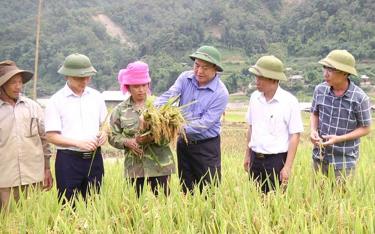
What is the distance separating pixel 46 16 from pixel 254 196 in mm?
52356

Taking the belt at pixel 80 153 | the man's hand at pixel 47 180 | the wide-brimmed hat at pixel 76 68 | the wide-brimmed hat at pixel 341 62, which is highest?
the wide-brimmed hat at pixel 341 62

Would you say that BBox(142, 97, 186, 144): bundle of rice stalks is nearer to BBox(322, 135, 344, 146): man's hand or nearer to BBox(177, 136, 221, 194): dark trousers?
BBox(177, 136, 221, 194): dark trousers

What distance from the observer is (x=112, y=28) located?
59250 millimetres

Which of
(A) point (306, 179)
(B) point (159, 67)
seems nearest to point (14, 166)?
(A) point (306, 179)

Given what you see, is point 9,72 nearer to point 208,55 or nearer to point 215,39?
point 208,55

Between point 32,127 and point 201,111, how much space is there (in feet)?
3.89

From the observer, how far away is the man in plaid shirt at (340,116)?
337cm

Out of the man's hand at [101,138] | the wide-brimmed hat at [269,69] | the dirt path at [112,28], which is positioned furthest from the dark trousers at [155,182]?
the dirt path at [112,28]

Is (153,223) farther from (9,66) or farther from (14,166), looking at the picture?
(9,66)

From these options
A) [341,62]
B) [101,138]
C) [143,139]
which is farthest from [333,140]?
[101,138]

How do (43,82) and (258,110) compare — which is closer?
(258,110)

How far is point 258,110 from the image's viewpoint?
3.55m

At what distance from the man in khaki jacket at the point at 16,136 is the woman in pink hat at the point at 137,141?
581mm

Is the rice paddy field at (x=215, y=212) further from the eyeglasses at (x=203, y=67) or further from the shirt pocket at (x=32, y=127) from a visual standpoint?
the eyeglasses at (x=203, y=67)
